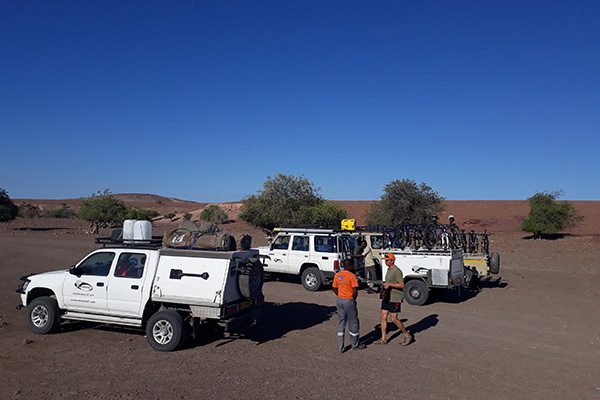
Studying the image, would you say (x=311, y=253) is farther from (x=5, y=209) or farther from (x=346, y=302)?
(x=5, y=209)

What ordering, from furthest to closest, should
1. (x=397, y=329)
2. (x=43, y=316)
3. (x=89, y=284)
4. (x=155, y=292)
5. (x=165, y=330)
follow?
(x=397, y=329) < (x=43, y=316) < (x=89, y=284) < (x=155, y=292) < (x=165, y=330)

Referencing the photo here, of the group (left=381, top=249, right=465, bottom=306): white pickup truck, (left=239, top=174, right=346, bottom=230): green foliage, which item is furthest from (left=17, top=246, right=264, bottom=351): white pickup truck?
(left=239, top=174, right=346, bottom=230): green foliage

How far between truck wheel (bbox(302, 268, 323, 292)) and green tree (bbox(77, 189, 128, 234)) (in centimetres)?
3250

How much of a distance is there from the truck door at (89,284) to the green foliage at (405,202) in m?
23.9

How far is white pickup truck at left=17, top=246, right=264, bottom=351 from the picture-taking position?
7773 millimetres

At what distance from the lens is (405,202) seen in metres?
30.5

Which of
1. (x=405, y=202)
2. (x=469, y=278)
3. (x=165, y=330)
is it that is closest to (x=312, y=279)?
(x=469, y=278)

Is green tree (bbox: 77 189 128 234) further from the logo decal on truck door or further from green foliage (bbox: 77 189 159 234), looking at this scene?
the logo decal on truck door

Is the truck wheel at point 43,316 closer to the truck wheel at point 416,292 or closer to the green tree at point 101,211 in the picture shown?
the truck wheel at point 416,292

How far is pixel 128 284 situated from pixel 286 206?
1774 centimetres

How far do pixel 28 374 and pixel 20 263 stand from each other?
603 inches

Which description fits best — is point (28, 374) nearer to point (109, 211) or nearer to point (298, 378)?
point (298, 378)

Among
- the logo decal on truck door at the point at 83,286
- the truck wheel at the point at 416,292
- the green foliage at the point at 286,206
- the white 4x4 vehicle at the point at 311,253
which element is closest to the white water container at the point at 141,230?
the logo decal on truck door at the point at 83,286

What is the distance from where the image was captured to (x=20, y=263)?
1975 cm
